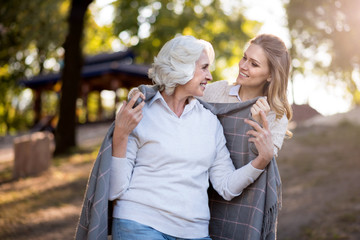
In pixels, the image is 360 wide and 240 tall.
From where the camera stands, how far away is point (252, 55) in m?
3.48

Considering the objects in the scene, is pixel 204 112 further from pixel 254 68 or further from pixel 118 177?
pixel 118 177

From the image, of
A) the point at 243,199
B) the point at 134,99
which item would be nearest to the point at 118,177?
the point at 134,99

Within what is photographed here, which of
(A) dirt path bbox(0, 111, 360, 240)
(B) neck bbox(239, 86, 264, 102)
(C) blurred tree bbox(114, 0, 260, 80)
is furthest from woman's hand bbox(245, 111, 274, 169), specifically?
(C) blurred tree bbox(114, 0, 260, 80)

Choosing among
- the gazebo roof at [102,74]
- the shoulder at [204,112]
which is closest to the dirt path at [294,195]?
the shoulder at [204,112]

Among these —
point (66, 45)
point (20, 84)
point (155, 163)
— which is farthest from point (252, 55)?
point (20, 84)

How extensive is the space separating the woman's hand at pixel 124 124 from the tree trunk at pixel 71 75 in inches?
493

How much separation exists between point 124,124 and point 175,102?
1.47 ft

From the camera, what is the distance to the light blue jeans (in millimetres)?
2768

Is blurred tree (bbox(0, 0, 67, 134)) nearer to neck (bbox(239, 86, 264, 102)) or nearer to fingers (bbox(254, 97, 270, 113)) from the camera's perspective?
neck (bbox(239, 86, 264, 102))

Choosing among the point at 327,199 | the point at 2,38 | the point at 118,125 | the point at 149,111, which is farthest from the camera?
the point at 2,38

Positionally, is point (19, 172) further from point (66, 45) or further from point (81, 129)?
point (81, 129)

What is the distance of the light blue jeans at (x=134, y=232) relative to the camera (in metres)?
2.77

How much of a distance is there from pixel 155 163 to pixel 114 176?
0.26 m

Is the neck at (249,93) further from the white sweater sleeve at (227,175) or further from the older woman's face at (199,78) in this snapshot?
the older woman's face at (199,78)
